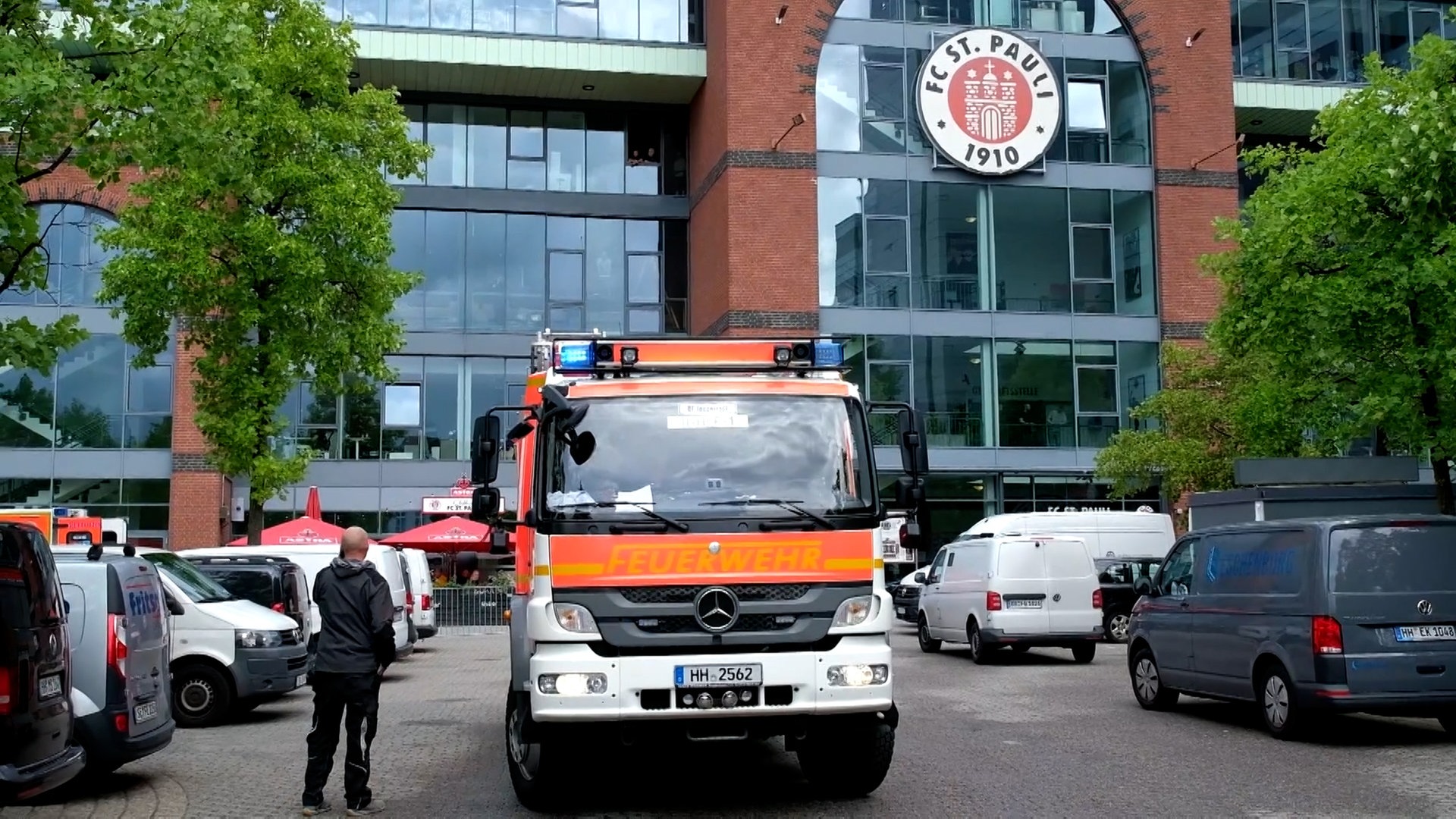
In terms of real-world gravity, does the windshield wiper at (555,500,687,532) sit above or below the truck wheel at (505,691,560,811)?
above

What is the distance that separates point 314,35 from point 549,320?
49.8 feet

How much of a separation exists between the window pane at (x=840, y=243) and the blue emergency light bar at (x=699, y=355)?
26.1 m

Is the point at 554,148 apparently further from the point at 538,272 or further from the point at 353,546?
the point at 353,546

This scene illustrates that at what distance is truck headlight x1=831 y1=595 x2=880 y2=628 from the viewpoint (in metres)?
8.69

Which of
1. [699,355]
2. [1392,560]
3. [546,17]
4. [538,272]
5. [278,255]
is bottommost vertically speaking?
[1392,560]

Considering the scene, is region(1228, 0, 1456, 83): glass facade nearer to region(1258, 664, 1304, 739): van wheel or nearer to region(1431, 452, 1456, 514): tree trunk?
region(1431, 452, 1456, 514): tree trunk

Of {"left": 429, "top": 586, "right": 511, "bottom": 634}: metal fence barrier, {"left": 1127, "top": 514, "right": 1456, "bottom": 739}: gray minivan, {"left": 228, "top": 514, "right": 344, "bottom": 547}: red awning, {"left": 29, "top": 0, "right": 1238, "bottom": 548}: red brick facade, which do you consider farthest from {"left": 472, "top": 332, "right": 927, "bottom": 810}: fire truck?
{"left": 29, "top": 0, "right": 1238, "bottom": 548}: red brick facade

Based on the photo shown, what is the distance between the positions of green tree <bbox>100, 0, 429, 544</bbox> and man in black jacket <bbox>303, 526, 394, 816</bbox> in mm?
15014

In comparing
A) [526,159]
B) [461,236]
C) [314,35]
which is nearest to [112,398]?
[461,236]

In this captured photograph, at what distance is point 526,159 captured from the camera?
130 ft

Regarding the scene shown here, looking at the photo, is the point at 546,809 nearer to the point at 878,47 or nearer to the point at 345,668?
the point at 345,668

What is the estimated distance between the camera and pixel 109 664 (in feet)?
31.3

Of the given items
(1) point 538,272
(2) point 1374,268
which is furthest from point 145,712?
(1) point 538,272

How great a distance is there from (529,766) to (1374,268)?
1246 cm
